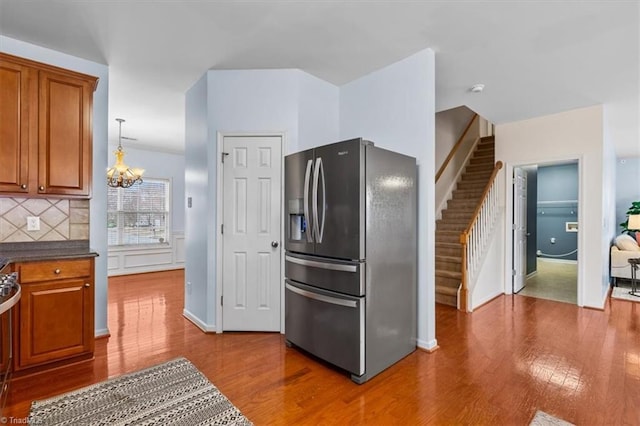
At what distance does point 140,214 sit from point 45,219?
4.35 meters

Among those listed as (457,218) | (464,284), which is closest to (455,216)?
(457,218)

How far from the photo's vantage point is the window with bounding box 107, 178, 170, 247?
6.69m

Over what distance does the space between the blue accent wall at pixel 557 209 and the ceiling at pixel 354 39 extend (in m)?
4.60

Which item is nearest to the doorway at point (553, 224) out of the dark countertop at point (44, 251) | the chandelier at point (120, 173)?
the dark countertop at point (44, 251)

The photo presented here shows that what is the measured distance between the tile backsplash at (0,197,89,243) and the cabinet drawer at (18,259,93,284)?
65 centimetres

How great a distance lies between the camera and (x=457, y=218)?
573cm

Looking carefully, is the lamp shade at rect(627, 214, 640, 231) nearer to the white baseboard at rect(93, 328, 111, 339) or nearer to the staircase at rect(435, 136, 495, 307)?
the staircase at rect(435, 136, 495, 307)

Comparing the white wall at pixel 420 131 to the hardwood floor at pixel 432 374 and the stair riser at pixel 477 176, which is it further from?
the stair riser at pixel 477 176

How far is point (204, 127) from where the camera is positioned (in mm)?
3523

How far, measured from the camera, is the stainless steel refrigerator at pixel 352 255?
2.38 meters

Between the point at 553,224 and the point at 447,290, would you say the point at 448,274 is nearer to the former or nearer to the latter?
the point at 447,290

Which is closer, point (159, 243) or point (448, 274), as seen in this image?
point (448, 274)

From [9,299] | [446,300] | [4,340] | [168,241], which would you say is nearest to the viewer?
[9,299]

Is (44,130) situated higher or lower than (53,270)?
higher
